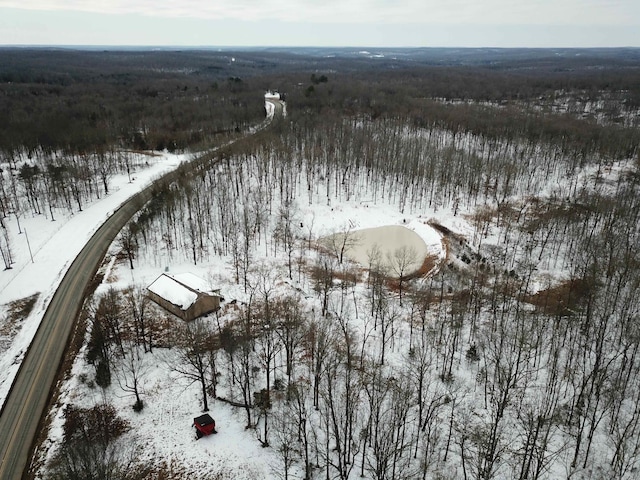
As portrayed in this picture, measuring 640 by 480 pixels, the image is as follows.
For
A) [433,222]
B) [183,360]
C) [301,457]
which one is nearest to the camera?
[301,457]

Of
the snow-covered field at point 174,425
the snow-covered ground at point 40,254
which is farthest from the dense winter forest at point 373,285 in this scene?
the snow-covered ground at point 40,254

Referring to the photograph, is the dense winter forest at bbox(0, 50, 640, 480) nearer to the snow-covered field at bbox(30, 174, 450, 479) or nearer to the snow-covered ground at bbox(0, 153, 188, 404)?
the snow-covered field at bbox(30, 174, 450, 479)

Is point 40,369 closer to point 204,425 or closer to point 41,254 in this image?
point 204,425

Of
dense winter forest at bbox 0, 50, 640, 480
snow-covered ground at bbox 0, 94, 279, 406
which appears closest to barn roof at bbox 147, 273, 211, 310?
dense winter forest at bbox 0, 50, 640, 480

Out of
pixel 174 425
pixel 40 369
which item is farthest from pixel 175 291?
pixel 174 425

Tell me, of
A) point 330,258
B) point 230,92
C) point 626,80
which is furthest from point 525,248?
point 626,80

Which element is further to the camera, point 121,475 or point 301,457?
point 301,457

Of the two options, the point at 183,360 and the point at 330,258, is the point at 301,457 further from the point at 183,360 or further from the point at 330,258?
the point at 330,258
